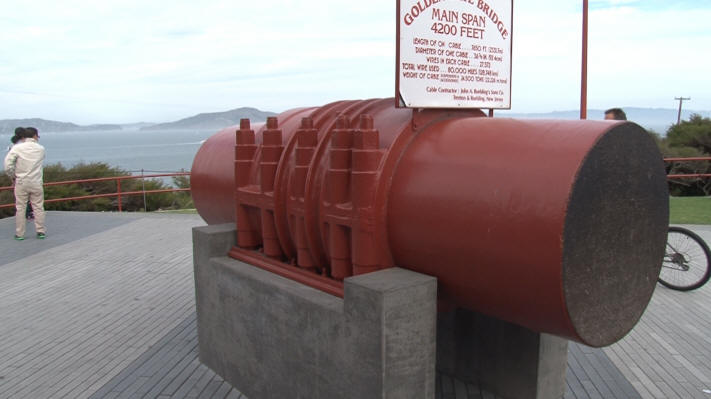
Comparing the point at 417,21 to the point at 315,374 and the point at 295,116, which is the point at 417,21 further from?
→ the point at 315,374

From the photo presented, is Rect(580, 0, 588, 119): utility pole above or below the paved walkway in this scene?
above

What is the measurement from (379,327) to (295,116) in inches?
91.4

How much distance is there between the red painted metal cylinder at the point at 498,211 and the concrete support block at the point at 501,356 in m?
0.96

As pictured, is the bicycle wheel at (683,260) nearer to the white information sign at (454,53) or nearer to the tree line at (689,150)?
the white information sign at (454,53)

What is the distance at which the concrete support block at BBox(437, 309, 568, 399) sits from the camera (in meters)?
3.87

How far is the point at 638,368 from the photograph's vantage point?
472cm

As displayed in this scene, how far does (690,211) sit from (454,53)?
36.0 feet

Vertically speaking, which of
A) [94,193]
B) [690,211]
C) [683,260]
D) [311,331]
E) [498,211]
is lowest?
[94,193]

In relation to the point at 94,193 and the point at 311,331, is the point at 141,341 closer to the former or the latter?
the point at 311,331

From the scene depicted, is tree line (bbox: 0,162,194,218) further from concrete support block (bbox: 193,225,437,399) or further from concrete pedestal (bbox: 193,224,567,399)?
concrete pedestal (bbox: 193,224,567,399)

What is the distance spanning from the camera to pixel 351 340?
314cm

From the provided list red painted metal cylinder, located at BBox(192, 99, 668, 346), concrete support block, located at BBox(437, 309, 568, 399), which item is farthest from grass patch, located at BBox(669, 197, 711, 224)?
red painted metal cylinder, located at BBox(192, 99, 668, 346)

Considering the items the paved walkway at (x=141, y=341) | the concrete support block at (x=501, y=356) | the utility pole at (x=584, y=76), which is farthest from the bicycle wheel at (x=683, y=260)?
the concrete support block at (x=501, y=356)

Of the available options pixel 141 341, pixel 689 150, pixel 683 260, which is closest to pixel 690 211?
pixel 683 260
